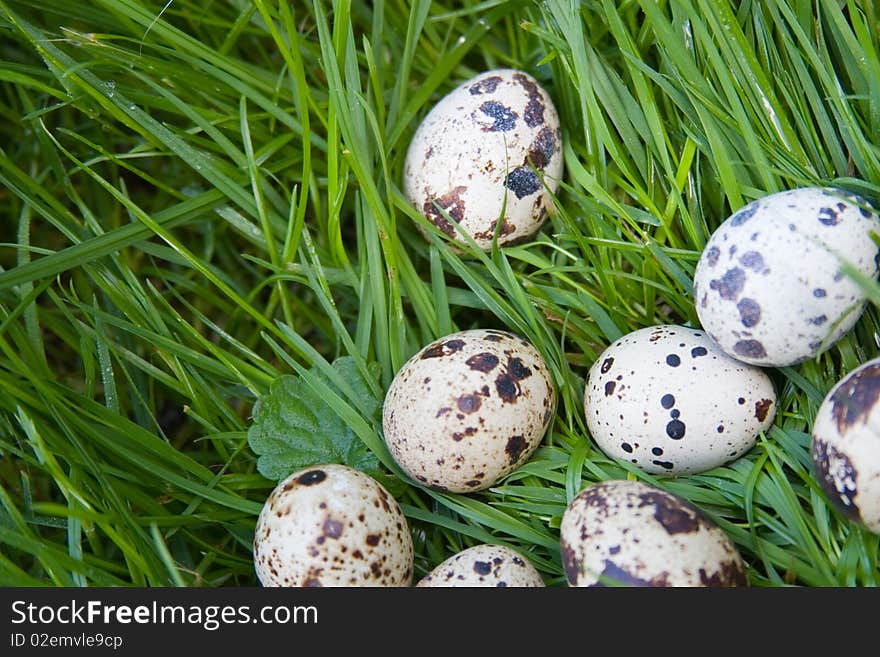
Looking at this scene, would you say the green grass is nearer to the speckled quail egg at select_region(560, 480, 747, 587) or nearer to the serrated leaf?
the serrated leaf

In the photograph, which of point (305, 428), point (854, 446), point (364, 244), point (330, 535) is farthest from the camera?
point (364, 244)

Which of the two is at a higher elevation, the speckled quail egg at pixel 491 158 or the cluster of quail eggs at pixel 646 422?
the speckled quail egg at pixel 491 158

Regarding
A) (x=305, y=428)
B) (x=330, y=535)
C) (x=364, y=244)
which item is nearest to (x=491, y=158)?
(x=364, y=244)

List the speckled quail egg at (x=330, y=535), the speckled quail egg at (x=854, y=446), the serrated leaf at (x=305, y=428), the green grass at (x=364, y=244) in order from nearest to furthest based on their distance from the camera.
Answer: the speckled quail egg at (x=854, y=446), the speckled quail egg at (x=330, y=535), the green grass at (x=364, y=244), the serrated leaf at (x=305, y=428)

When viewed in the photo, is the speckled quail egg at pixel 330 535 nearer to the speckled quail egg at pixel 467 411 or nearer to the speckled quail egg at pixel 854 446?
the speckled quail egg at pixel 467 411

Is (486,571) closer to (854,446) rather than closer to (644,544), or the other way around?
(644,544)

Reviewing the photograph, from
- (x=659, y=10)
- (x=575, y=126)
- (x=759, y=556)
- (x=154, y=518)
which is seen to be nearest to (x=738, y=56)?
(x=659, y=10)

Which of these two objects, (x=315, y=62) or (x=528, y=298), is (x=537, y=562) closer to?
(x=528, y=298)

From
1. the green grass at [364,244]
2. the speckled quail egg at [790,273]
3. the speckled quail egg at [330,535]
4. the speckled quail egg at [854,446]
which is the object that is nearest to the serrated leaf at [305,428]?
the green grass at [364,244]
